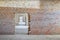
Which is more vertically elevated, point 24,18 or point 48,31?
point 24,18

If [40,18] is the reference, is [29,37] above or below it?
below

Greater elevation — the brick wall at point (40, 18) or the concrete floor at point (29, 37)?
the brick wall at point (40, 18)

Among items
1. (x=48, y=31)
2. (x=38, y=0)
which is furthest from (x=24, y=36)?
(x=38, y=0)

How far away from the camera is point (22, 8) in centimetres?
209

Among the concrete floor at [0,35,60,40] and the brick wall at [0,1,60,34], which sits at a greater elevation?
the brick wall at [0,1,60,34]

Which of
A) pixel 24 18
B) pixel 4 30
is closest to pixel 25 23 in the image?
pixel 24 18

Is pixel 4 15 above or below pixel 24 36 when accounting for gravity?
above


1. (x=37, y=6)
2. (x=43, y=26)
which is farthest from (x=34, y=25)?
(x=37, y=6)

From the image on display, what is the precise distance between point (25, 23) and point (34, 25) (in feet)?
0.49

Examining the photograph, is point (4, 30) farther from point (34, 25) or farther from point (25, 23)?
point (34, 25)

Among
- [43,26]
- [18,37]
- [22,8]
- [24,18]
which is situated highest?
[22,8]

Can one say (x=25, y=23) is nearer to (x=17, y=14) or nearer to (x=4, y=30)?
(x=17, y=14)

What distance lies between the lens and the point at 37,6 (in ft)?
6.86

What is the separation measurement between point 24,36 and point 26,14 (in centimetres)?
35
